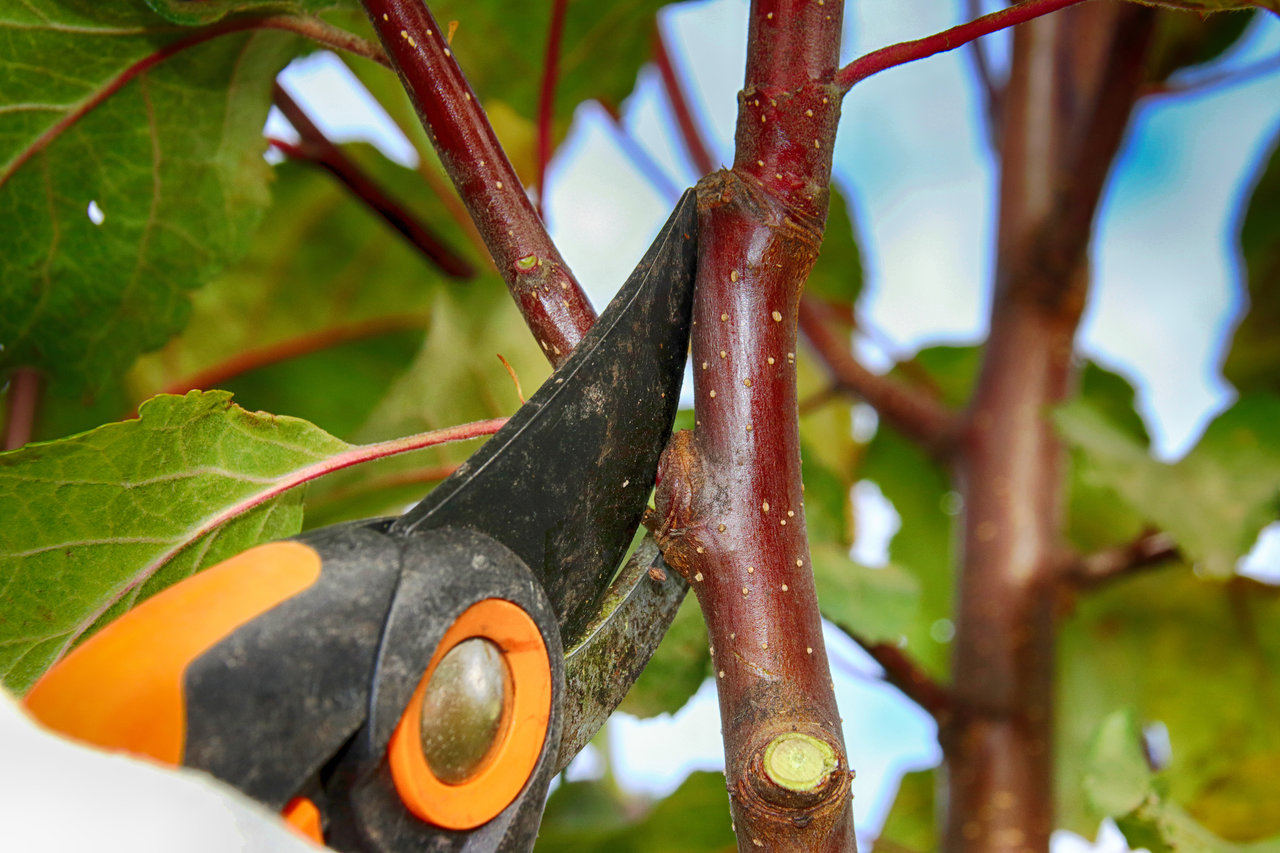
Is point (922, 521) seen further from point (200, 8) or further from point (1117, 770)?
point (200, 8)

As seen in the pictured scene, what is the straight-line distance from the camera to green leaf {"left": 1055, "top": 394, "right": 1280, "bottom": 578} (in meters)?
0.41

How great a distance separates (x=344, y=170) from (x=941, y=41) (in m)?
0.30

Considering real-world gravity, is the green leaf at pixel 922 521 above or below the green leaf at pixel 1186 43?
below

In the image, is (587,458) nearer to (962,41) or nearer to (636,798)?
(962,41)

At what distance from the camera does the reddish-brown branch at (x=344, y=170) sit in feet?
1.39

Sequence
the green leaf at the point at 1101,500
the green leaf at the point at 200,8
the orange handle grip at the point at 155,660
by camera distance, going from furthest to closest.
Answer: the green leaf at the point at 1101,500, the green leaf at the point at 200,8, the orange handle grip at the point at 155,660

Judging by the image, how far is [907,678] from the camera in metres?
0.41

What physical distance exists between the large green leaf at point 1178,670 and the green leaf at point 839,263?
10.1 inches

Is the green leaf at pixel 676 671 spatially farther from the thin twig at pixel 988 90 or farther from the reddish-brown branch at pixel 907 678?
the thin twig at pixel 988 90

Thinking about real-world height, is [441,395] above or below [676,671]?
above

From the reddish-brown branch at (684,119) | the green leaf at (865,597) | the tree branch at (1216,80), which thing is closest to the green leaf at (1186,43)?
the tree branch at (1216,80)

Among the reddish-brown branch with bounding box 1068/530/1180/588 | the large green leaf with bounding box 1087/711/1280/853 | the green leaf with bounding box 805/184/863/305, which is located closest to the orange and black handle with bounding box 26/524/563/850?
the large green leaf with bounding box 1087/711/1280/853

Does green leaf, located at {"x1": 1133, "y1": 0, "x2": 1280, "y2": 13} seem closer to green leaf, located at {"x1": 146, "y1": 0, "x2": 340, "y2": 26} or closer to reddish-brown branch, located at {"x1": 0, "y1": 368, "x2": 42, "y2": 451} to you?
green leaf, located at {"x1": 146, "y1": 0, "x2": 340, "y2": 26}

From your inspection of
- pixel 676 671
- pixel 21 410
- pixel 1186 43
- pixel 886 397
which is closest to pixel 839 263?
pixel 886 397
